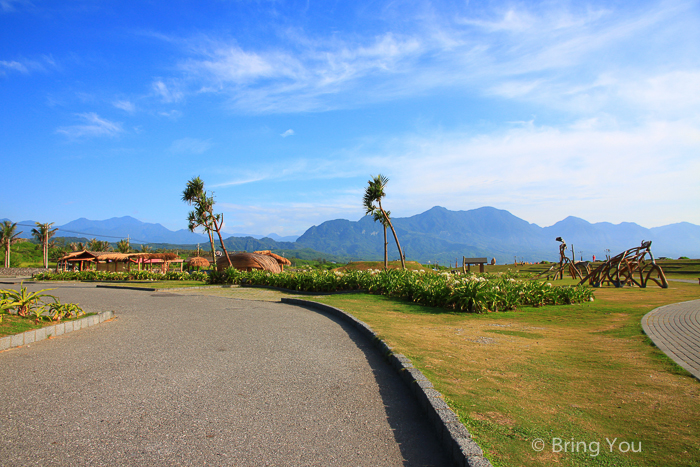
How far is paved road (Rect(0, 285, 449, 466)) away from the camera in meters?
2.78

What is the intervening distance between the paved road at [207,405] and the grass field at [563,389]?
0.55 metres

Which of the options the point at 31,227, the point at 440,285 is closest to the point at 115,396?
the point at 440,285

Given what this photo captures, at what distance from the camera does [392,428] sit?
10.7ft

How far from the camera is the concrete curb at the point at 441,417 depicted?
8.34ft

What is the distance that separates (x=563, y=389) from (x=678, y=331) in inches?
164

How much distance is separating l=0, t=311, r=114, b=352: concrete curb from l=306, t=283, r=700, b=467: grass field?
5.56m

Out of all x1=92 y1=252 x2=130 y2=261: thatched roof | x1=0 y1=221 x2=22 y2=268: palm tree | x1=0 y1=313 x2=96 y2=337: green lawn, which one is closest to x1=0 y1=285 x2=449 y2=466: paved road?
x1=0 y1=313 x2=96 y2=337: green lawn

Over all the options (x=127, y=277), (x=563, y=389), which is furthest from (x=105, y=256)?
(x=563, y=389)

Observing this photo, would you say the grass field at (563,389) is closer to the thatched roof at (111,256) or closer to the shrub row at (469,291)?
the shrub row at (469,291)

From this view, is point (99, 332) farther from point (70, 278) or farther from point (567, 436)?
point (70, 278)

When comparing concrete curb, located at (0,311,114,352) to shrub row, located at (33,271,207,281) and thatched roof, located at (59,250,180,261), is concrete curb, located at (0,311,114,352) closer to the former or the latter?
shrub row, located at (33,271,207,281)

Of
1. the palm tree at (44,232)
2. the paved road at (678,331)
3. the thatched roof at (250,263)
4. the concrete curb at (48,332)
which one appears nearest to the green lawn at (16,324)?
the concrete curb at (48,332)

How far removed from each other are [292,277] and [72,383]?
13.7 metres

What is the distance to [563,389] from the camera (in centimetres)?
395
